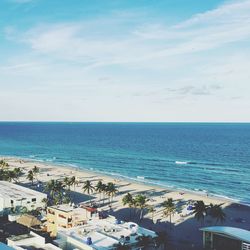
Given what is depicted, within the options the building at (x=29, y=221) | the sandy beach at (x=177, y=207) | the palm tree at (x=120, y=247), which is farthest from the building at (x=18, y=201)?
the palm tree at (x=120, y=247)

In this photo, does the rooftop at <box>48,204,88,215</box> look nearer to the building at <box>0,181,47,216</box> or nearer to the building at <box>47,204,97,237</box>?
→ the building at <box>47,204,97,237</box>

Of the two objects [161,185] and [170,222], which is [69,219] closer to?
[170,222]

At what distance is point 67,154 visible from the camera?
584ft

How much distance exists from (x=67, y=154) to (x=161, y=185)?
274ft

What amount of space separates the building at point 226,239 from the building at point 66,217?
671 inches

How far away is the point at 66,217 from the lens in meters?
55.3

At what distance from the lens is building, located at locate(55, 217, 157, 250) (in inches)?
1743

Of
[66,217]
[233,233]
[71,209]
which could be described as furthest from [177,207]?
[66,217]

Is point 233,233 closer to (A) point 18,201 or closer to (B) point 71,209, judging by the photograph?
(B) point 71,209

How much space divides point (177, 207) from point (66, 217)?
30.3m

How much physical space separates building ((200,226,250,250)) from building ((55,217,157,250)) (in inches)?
345

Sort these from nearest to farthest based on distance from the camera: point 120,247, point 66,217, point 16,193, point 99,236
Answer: point 120,247 < point 99,236 < point 66,217 < point 16,193

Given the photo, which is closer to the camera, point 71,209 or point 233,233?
point 233,233

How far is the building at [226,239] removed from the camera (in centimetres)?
4753
